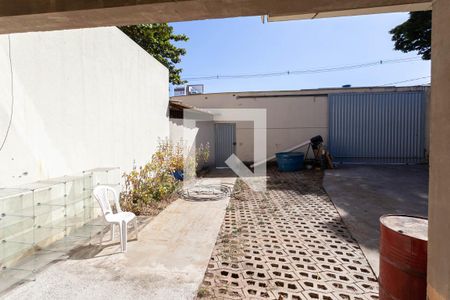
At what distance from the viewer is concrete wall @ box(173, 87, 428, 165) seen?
40.1ft

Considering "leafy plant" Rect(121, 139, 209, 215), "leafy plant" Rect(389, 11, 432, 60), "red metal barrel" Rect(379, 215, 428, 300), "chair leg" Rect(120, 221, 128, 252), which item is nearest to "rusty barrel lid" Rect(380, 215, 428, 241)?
"red metal barrel" Rect(379, 215, 428, 300)

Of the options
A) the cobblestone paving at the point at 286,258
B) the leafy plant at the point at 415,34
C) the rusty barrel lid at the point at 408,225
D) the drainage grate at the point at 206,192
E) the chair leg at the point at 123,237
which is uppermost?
the leafy plant at the point at 415,34

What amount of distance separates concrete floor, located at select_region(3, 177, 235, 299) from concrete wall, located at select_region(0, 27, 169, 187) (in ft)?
3.95

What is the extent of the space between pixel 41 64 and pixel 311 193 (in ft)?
21.3

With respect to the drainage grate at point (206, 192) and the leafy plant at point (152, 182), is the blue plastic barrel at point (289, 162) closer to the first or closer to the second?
the drainage grate at point (206, 192)

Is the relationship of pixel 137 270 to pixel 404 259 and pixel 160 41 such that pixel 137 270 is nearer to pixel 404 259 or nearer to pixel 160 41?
pixel 404 259

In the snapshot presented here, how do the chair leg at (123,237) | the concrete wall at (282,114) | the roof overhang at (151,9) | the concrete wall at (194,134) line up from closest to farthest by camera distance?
the roof overhang at (151,9) → the chair leg at (123,237) → the concrete wall at (194,134) → the concrete wall at (282,114)

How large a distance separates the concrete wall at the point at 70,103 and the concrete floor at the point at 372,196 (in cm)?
454

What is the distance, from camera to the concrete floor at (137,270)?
2.51 metres

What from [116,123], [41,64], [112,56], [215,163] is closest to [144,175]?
[116,123]

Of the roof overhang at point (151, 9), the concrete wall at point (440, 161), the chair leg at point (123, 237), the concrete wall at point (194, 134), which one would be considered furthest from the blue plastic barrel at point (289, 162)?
the concrete wall at point (440, 161)

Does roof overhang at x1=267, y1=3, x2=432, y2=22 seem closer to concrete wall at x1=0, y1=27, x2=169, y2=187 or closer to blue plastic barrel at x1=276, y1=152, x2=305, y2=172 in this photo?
concrete wall at x1=0, y1=27, x2=169, y2=187

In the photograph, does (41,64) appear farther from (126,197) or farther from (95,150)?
(126,197)

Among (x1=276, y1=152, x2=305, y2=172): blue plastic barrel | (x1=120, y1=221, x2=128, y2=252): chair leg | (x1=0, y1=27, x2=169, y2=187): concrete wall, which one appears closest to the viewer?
(x1=0, y1=27, x2=169, y2=187): concrete wall
